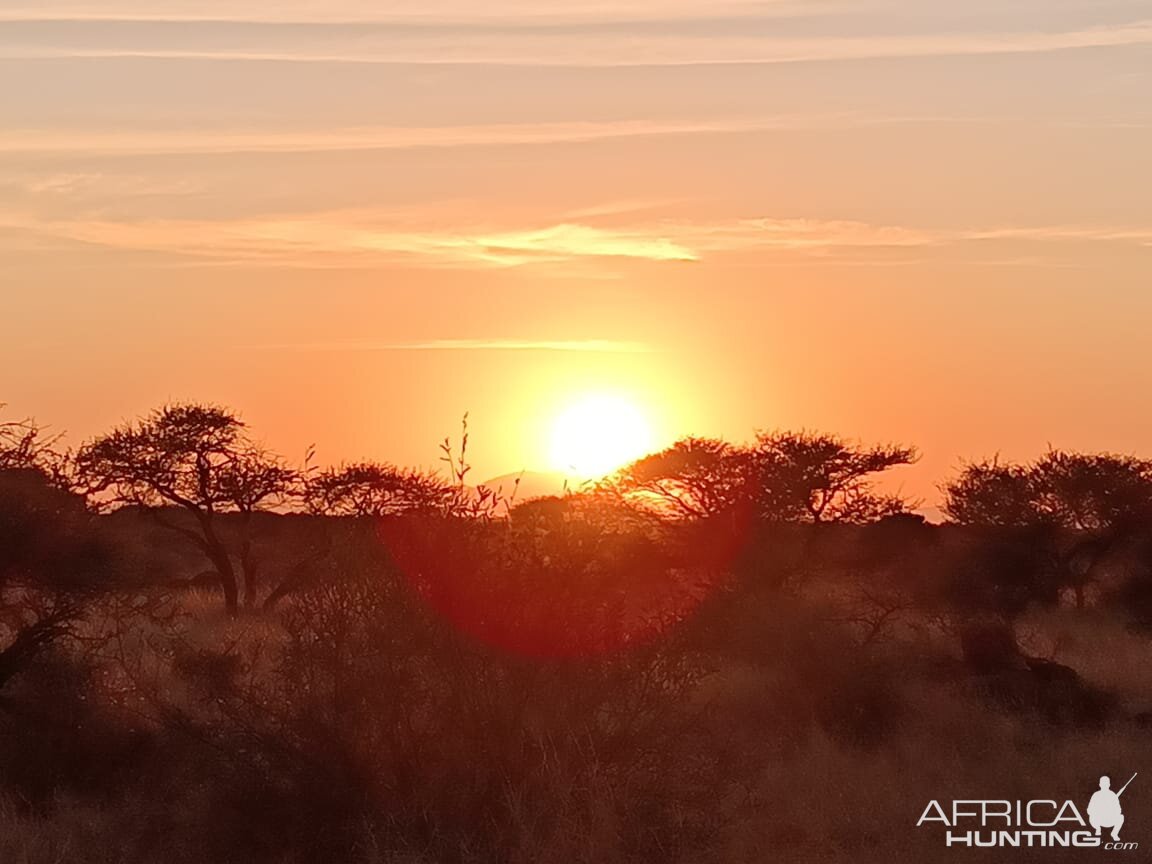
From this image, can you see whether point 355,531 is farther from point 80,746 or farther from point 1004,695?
point 1004,695

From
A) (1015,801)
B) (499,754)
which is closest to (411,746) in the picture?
(499,754)

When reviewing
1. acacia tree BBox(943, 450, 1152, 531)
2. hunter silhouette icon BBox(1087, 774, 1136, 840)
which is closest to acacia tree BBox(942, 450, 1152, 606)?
acacia tree BBox(943, 450, 1152, 531)

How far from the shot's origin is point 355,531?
44.1ft

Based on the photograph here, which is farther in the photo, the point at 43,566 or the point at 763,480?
the point at 763,480

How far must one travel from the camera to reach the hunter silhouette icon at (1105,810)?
1435cm

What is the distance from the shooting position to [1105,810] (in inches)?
579

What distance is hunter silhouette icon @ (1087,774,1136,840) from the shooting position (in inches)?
565

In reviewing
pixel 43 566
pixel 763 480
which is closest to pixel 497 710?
pixel 43 566

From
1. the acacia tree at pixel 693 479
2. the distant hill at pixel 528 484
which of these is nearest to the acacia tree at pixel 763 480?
the acacia tree at pixel 693 479

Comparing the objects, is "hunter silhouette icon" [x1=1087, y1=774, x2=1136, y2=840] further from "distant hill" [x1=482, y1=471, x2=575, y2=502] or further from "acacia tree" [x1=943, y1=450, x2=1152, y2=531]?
"acacia tree" [x1=943, y1=450, x2=1152, y2=531]

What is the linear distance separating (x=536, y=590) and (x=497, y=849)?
209cm

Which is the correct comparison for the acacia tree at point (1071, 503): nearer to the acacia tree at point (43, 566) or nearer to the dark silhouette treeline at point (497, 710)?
the dark silhouette treeline at point (497, 710)

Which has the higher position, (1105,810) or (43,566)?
(43,566)

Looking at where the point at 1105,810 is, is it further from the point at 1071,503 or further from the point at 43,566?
the point at 1071,503
